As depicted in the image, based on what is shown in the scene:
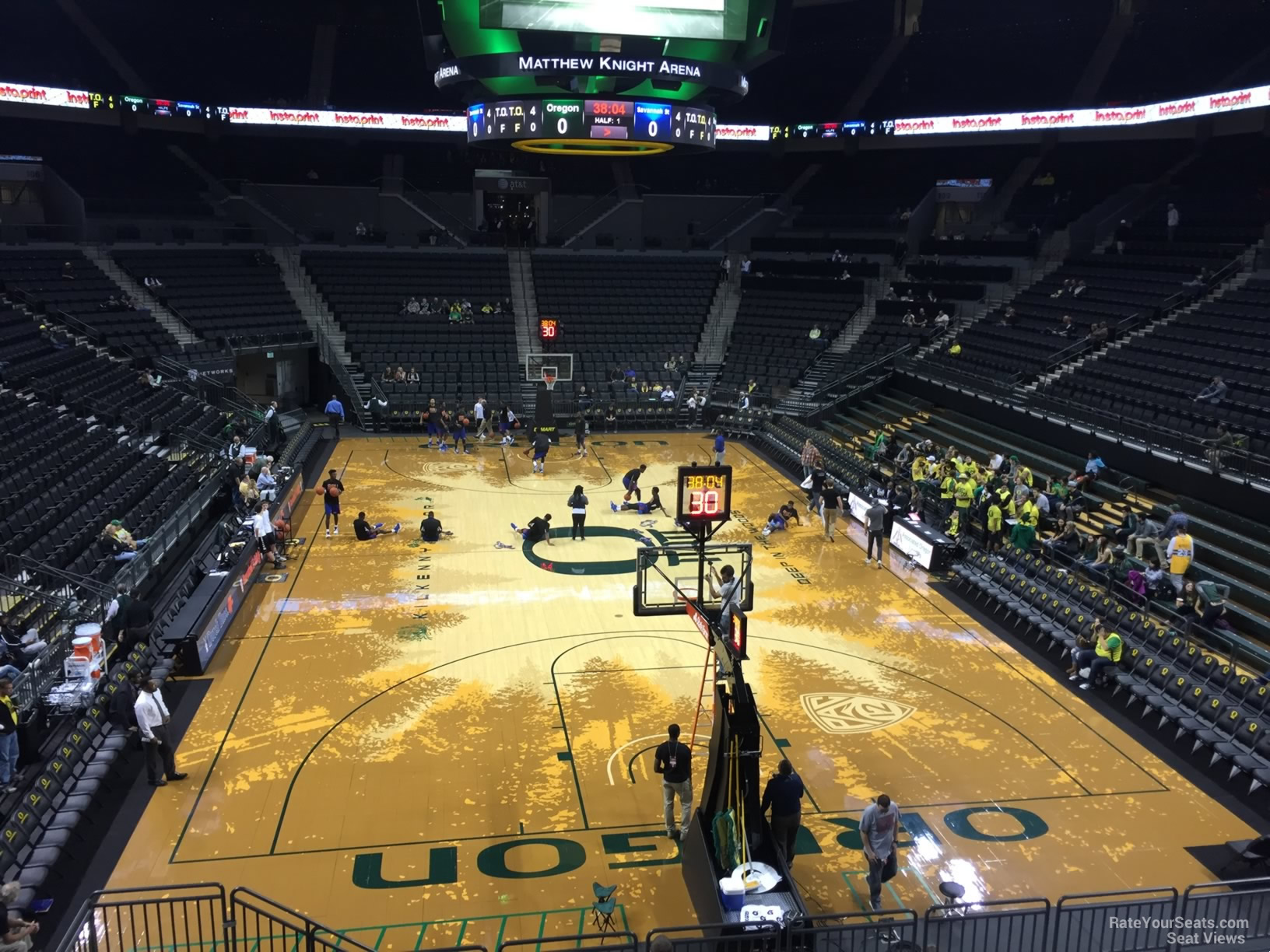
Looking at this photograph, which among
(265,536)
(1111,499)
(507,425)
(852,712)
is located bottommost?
(852,712)

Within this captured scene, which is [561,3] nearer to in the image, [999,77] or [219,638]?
[219,638]

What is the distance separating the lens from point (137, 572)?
54.6 ft

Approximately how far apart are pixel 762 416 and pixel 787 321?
724 centimetres

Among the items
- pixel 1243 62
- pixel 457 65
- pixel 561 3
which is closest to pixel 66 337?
pixel 457 65

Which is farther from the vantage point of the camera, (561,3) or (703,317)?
(703,317)

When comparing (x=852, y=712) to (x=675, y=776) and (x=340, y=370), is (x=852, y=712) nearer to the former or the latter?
(x=675, y=776)

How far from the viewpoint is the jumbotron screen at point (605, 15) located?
16734 millimetres

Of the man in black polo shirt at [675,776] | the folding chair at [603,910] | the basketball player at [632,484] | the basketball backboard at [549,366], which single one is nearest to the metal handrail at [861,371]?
the basketball backboard at [549,366]

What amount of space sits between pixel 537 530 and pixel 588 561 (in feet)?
4.77

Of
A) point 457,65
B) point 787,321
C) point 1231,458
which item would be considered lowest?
point 1231,458

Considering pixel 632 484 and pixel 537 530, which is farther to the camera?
pixel 632 484

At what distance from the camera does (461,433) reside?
1198 inches

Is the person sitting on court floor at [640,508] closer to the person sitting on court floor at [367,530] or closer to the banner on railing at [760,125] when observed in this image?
the person sitting on court floor at [367,530]

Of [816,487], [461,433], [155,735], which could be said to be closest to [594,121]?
[816,487]
